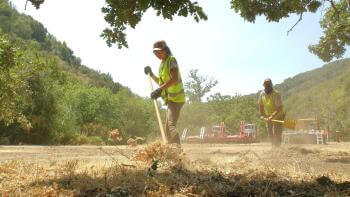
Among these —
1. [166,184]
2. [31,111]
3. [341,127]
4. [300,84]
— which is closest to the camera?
[166,184]

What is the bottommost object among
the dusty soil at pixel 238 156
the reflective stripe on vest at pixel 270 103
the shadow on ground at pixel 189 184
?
the shadow on ground at pixel 189 184

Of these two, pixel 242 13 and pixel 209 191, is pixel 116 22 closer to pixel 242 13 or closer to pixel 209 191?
pixel 209 191

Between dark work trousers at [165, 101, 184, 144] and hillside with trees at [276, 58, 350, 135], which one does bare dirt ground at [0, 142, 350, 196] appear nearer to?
dark work trousers at [165, 101, 184, 144]

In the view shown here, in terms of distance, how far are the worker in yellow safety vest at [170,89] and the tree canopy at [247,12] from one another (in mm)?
1370

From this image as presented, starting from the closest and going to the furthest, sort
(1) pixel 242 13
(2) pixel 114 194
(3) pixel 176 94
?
1. (2) pixel 114 194
2. (3) pixel 176 94
3. (1) pixel 242 13

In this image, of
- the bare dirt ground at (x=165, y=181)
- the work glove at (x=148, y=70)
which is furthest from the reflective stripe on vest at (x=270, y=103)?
the bare dirt ground at (x=165, y=181)

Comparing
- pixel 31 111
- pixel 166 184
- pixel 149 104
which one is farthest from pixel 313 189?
pixel 149 104

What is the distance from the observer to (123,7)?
5.43m

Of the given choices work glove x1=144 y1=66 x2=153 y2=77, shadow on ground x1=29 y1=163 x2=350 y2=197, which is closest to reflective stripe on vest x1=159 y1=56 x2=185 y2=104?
work glove x1=144 y1=66 x2=153 y2=77

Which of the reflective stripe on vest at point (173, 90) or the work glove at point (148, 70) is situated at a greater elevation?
the work glove at point (148, 70)

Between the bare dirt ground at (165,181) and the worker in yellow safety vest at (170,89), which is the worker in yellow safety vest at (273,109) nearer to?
the worker in yellow safety vest at (170,89)

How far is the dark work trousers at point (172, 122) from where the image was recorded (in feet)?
→ 22.6

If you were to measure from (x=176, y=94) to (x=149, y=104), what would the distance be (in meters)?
45.0

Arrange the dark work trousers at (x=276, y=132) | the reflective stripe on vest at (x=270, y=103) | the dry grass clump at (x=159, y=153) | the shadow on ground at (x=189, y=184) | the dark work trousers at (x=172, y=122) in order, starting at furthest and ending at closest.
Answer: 1. the reflective stripe on vest at (x=270, y=103)
2. the dark work trousers at (x=276, y=132)
3. the dark work trousers at (x=172, y=122)
4. the dry grass clump at (x=159, y=153)
5. the shadow on ground at (x=189, y=184)
